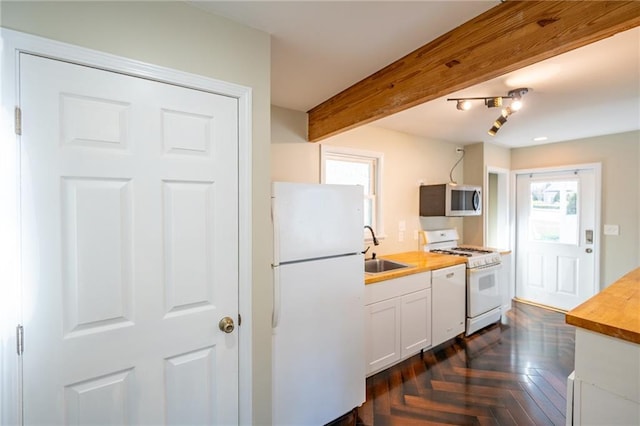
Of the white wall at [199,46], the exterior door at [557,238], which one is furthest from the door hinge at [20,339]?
the exterior door at [557,238]

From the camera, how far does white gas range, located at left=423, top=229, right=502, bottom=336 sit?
3.13m

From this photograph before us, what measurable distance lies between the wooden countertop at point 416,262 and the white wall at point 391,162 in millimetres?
155

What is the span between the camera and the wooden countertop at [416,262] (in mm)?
2383

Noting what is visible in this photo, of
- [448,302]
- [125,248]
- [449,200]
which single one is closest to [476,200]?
[449,200]

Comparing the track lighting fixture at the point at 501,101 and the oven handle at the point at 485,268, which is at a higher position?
the track lighting fixture at the point at 501,101

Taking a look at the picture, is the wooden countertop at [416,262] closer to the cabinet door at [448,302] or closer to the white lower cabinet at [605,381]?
the cabinet door at [448,302]

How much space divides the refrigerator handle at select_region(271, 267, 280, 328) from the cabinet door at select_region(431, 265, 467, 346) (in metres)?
1.77

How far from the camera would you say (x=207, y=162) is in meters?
1.33

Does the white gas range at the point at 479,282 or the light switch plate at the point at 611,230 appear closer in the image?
the white gas range at the point at 479,282

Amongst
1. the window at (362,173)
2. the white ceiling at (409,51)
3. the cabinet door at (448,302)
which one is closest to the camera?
the white ceiling at (409,51)

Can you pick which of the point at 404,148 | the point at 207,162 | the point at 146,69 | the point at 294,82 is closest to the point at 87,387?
the point at 207,162

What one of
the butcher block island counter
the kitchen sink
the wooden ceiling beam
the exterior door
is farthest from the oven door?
the wooden ceiling beam

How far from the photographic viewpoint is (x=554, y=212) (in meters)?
4.05

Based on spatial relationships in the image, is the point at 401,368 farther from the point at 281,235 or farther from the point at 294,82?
the point at 294,82
